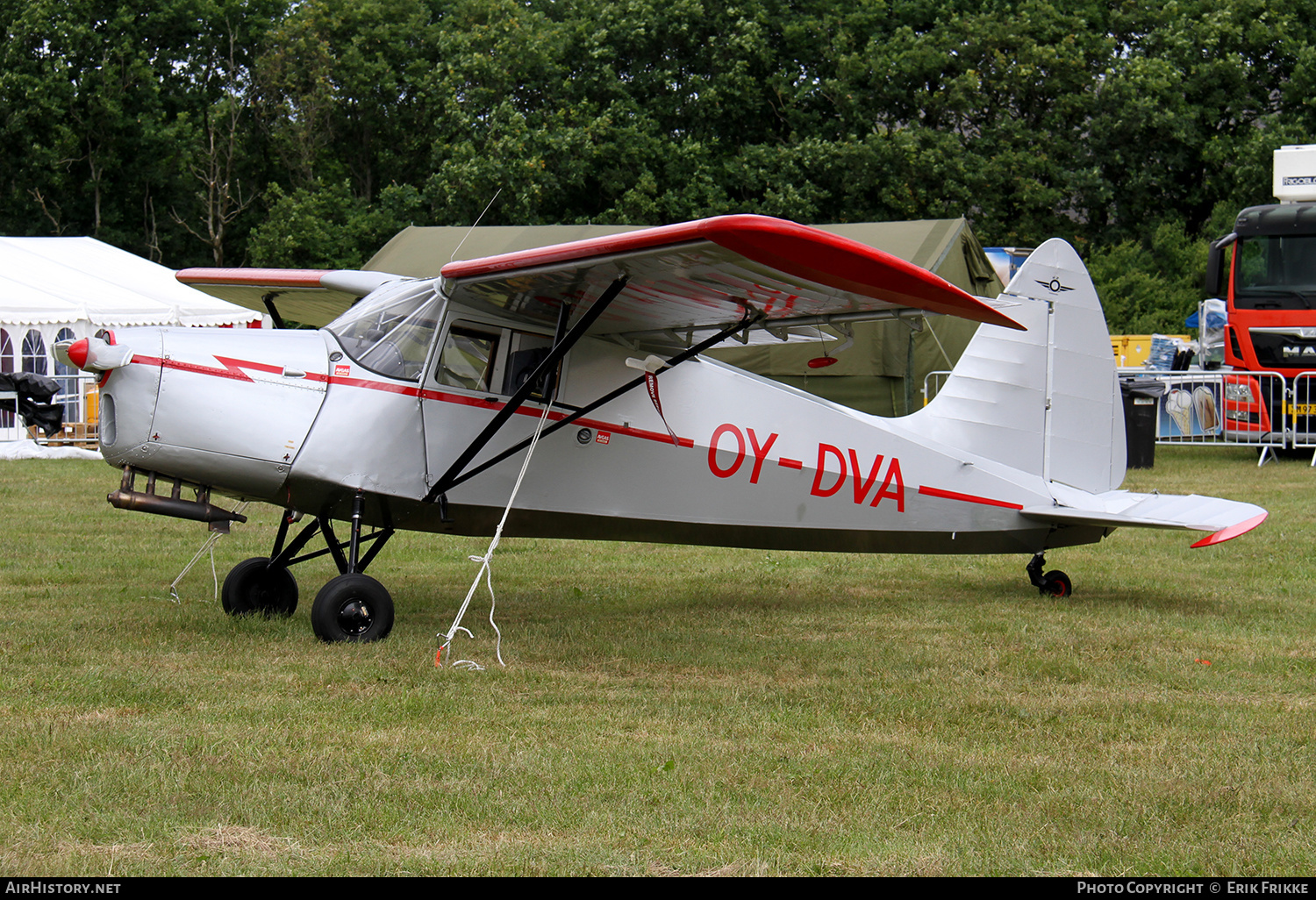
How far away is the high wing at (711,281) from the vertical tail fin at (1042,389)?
1.96 meters

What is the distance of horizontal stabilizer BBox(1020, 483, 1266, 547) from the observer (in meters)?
7.50

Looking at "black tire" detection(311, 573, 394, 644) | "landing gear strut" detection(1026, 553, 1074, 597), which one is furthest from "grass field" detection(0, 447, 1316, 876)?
"landing gear strut" detection(1026, 553, 1074, 597)

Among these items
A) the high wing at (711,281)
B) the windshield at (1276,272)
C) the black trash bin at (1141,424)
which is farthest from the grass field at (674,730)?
the windshield at (1276,272)

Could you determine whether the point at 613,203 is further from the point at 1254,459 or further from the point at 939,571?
the point at 939,571

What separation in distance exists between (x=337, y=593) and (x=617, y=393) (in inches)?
77.3

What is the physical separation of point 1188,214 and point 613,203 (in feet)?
54.6

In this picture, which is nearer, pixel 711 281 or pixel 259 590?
pixel 711 281

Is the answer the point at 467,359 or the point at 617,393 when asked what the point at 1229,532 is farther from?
the point at 467,359

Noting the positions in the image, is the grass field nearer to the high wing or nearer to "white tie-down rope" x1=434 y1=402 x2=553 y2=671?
"white tie-down rope" x1=434 y1=402 x2=553 y2=671

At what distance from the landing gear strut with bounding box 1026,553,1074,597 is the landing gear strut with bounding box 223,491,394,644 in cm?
467

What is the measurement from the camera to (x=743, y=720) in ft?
17.9

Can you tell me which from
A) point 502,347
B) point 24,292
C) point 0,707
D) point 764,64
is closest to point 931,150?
point 764,64

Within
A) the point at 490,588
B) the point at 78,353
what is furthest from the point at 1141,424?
the point at 78,353

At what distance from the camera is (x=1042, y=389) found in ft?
28.3
